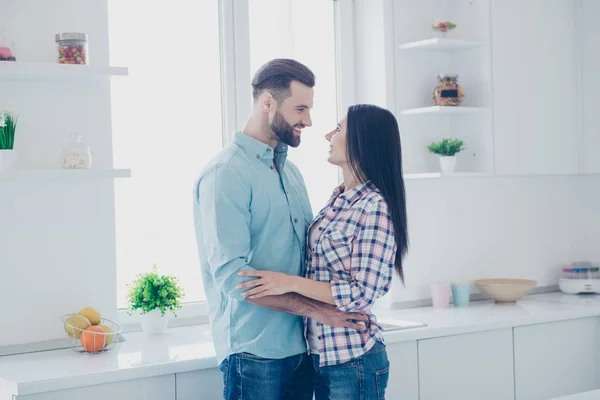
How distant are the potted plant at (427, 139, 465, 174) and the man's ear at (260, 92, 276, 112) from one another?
1.34 metres

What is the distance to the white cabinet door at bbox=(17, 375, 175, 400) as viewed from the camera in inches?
89.8

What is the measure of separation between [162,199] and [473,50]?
1.51 meters

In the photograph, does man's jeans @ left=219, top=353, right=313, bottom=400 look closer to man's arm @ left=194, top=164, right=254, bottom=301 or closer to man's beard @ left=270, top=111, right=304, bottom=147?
man's arm @ left=194, top=164, right=254, bottom=301

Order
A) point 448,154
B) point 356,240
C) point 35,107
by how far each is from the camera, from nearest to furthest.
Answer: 1. point 356,240
2. point 35,107
3. point 448,154

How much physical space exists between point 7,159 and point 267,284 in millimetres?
960

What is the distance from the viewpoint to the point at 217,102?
330cm

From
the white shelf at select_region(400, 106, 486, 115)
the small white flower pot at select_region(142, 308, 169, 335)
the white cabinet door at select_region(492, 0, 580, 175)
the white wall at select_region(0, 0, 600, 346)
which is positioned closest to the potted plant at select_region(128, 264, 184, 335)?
the small white flower pot at select_region(142, 308, 169, 335)

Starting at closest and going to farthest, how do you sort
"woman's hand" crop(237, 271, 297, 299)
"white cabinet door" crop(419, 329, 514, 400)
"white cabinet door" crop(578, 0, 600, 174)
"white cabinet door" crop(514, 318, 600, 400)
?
"woman's hand" crop(237, 271, 297, 299) < "white cabinet door" crop(419, 329, 514, 400) < "white cabinet door" crop(514, 318, 600, 400) < "white cabinet door" crop(578, 0, 600, 174)

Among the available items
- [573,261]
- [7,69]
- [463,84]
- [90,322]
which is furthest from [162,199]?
[573,261]

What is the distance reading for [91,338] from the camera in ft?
8.55

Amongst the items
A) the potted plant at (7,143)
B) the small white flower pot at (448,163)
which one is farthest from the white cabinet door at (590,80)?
the potted plant at (7,143)

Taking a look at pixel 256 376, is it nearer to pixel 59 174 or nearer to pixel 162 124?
pixel 59 174

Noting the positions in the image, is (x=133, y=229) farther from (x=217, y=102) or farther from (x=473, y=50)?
(x=473, y=50)

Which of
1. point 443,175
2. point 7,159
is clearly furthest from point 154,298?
point 443,175
